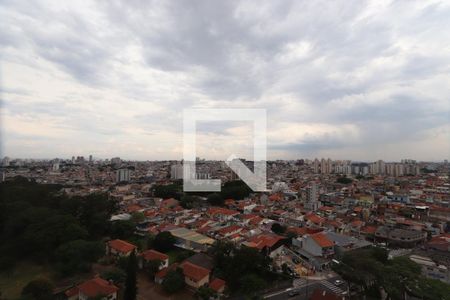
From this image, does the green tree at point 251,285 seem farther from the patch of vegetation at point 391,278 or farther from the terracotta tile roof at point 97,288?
the terracotta tile roof at point 97,288

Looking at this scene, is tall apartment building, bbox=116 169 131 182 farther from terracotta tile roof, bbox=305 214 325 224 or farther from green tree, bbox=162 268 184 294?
green tree, bbox=162 268 184 294

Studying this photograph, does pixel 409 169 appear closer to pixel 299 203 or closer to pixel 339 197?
pixel 339 197

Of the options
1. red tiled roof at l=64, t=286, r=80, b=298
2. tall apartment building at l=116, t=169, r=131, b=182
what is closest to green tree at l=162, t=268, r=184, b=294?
red tiled roof at l=64, t=286, r=80, b=298

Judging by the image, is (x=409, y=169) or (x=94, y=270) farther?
(x=409, y=169)

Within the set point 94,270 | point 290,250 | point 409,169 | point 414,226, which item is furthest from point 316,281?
point 409,169

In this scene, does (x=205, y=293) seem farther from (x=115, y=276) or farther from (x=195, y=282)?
(x=115, y=276)

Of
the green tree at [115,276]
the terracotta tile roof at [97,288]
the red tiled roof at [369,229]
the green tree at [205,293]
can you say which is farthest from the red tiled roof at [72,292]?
the red tiled roof at [369,229]
